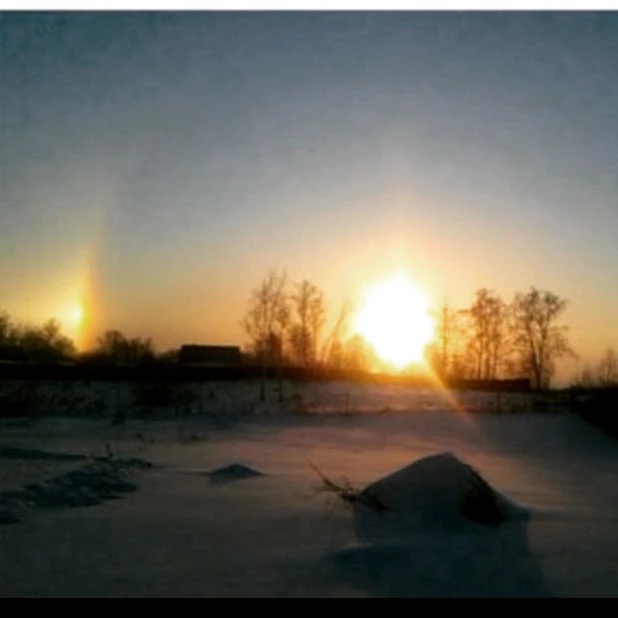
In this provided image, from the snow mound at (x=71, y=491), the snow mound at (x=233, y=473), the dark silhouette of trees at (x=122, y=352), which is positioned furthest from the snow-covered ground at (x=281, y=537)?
the dark silhouette of trees at (x=122, y=352)

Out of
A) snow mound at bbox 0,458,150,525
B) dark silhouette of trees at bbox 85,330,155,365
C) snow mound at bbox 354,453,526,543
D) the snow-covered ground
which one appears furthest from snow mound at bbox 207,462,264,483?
dark silhouette of trees at bbox 85,330,155,365

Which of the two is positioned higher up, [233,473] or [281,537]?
[233,473]

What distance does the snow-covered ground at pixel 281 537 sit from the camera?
6.96 meters

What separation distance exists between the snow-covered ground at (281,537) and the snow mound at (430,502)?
0.61ft

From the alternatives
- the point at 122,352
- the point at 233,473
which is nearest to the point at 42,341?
the point at 122,352

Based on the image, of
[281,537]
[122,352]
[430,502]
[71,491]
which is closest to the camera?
[281,537]

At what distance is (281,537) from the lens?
837 centimetres

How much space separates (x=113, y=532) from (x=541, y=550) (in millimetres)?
4290

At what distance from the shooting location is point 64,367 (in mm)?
33094

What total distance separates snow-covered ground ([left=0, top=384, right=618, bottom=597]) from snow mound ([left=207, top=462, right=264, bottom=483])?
11cm

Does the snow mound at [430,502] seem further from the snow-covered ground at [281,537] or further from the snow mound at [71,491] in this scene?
the snow mound at [71,491]

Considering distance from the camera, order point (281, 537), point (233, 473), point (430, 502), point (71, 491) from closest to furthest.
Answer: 1. point (281, 537)
2. point (430, 502)
3. point (71, 491)
4. point (233, 473)

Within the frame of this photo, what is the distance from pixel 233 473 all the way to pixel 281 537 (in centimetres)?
383

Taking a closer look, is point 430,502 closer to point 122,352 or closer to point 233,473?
point 233,473
